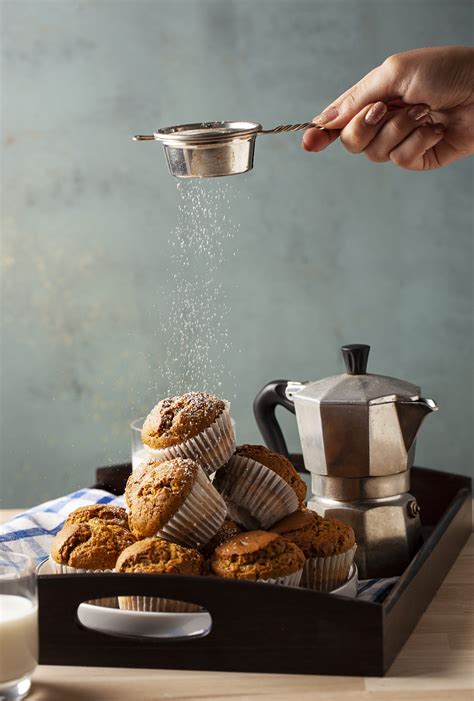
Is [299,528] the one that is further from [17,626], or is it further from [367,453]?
[17,626]

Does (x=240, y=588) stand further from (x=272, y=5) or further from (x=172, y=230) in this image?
(x=272, y=5)

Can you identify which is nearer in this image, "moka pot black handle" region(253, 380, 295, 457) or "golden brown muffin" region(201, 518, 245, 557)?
"golden brown muffin" region(201, 518, 245, 557)

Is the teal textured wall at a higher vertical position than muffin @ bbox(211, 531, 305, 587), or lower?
higher

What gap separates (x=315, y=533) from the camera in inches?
46.1

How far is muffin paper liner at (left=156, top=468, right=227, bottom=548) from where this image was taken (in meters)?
1.13

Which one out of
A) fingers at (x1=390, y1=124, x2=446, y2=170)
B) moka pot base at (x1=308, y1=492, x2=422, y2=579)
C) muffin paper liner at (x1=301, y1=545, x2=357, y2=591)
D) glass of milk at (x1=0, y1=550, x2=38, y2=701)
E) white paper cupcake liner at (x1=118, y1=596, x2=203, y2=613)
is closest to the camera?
glass of milk at (x1=0, y1=550, x2=38, y2=701)

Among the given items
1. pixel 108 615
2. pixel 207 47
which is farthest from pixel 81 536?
pixel 207 47

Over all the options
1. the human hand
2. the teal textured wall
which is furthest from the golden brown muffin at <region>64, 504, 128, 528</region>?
the teal textured wall

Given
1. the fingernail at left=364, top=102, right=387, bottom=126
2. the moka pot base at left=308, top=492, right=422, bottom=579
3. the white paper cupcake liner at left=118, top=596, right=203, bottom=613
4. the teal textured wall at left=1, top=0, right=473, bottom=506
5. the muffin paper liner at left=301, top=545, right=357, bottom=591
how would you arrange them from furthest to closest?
1. the teal textured wall at left=1, top=0, right=473, bottom=506
2. the fingernail at left=364, top=102, right=387, bottom=126
3. the moka pot base at left=308, top=492, right=422, bottom=579
4. the muffin paper liner at left=301, top=545, right=357, bottom=591
5. the white paper cupcake liner at left=118, top=596, right=203, bottom=613

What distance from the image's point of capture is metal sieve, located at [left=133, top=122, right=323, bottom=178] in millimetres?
1273

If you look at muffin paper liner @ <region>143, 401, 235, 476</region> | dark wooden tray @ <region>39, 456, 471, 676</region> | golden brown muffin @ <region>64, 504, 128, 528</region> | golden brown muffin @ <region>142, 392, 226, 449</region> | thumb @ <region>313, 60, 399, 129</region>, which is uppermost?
thumb @ <region>313, 60, 399, 129</region>

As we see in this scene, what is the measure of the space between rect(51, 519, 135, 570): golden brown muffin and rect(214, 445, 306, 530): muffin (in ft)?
0.47

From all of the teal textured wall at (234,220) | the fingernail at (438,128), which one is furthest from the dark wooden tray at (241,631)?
the teal textured wall at (234,220)

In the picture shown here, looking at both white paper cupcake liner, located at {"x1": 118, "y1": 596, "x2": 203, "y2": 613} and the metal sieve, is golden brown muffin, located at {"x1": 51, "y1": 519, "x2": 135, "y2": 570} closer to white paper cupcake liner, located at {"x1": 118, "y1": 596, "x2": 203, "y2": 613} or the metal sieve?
white paper cupcake liner, located at {"x1": 118, "y1": 596, "x2": 203, "y2": 613}
